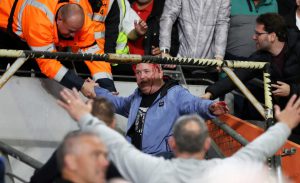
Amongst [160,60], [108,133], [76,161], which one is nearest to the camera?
[76,161]

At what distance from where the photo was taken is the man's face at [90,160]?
13.8 feet

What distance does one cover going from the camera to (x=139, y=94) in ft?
21.8

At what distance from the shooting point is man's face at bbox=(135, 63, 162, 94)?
258 inches

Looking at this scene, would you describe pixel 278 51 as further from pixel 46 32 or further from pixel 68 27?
pixel 46 32

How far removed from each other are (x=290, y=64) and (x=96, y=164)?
3.46 metres

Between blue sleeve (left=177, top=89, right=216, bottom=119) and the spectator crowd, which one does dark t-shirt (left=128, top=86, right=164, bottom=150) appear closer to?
the spectator crowd

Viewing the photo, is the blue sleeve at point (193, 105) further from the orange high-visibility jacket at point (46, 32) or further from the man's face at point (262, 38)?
the man's face at point (262, 38)

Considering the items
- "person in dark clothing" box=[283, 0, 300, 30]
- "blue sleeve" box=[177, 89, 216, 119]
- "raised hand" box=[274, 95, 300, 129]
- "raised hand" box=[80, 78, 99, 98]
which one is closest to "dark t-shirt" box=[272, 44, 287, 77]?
"person in dark clothing" box=[283, 0, 300, 30]

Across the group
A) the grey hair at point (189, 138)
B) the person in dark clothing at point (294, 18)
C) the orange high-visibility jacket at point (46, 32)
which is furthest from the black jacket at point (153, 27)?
the grey hair at point (189, 138)

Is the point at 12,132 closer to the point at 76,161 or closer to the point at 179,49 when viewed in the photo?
the point at 179,49

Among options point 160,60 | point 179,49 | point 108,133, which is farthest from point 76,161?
point 179,49

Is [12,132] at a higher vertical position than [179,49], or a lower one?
lower

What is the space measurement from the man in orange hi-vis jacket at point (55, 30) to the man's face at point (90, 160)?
8.08 ft

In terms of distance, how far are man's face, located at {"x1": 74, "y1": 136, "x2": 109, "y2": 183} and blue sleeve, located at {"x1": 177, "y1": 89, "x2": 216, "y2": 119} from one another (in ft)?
6.86
